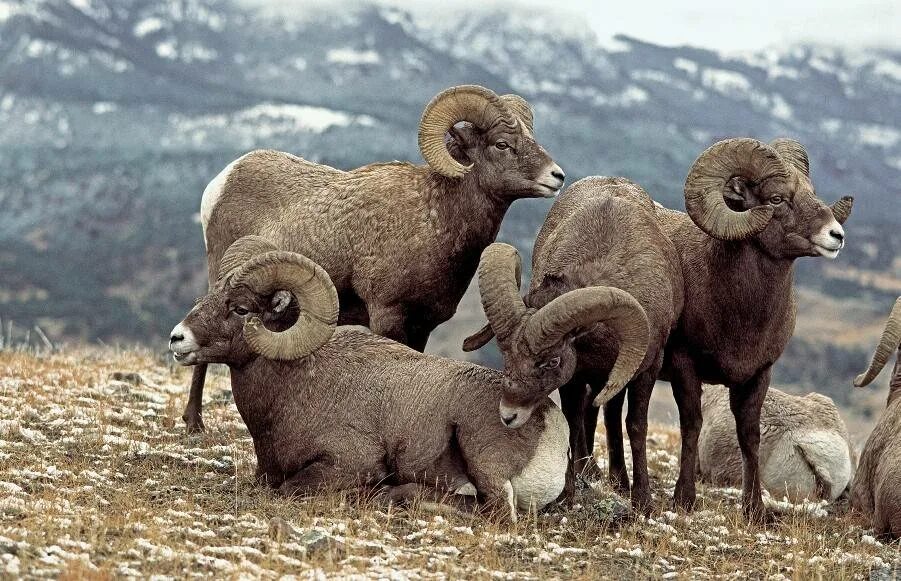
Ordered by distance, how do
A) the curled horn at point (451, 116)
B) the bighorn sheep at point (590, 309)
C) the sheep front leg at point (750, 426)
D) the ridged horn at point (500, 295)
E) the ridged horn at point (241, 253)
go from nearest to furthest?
1. the bighorn sheep at point (590, 309)
2. the ridged horn at point (500, 295)
3. the ridged horn at point (241, 253)
4. the sheep front leg at point (750, 426)
5. the curled horn at point (451, 116)

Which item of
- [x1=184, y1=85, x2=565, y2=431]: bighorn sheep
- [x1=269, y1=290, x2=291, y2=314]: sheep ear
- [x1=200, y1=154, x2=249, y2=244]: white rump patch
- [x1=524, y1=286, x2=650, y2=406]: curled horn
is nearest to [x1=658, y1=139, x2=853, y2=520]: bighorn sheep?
Result: [x1=184, y1=85, x2=565, y2=431]: bighorn sheep

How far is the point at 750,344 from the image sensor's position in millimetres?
10898

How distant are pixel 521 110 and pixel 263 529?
17.1 ft

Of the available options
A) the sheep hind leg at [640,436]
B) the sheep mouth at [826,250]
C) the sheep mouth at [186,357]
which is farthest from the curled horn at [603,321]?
the sheep mouth at [186,357]

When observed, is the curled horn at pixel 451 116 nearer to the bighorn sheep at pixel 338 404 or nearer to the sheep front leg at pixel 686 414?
the bighorn sheep at pixel 338 404

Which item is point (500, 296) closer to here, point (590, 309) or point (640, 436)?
point (590, 309)

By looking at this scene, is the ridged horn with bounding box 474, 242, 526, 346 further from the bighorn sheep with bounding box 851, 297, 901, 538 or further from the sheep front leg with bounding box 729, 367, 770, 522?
the bighorn sheep with bounding box 851, 297, 901, 538

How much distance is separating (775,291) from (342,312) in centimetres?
414

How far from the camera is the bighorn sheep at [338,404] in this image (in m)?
9.73

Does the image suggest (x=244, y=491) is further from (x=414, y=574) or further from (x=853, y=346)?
(x=853, y=346)

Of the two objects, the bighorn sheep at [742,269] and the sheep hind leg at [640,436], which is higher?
the bighorn sheep at [742,269]

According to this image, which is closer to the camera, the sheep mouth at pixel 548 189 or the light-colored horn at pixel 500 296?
the light-colored horn at pixel 500 296

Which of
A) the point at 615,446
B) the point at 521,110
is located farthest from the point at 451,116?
the point at 615,446

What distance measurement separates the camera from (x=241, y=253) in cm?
1040
